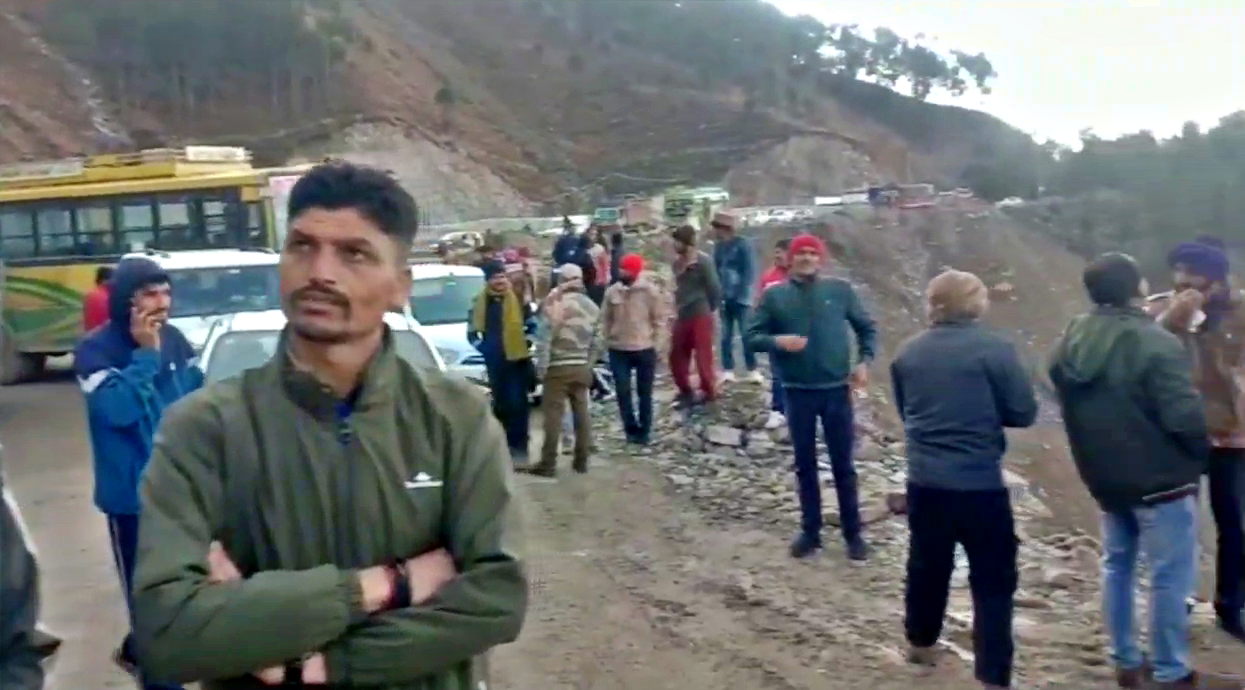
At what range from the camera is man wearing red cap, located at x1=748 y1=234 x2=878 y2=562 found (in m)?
8.82

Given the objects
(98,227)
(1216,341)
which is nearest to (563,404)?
(1216,341)

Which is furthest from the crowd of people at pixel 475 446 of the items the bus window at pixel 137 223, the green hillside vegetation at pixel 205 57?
the green hillside vegetation at pixel 205 57

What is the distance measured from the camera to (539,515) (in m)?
11.1

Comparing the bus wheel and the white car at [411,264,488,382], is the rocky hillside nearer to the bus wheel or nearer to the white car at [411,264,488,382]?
the bus wheel

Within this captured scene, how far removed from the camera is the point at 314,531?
2705 millimetres

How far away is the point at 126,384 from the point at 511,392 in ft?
24.3

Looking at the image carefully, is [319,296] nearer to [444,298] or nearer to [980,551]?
Result: [980,551]

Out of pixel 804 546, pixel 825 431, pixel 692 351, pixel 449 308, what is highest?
pixel 449 308

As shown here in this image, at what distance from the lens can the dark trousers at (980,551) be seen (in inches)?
250

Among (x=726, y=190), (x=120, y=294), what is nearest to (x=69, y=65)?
(x=726, y=190)

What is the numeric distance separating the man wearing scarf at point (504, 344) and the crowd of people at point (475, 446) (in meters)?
0.02

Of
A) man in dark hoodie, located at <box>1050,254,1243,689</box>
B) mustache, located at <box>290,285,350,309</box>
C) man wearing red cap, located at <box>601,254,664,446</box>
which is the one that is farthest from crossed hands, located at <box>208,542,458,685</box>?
man wearing red cap, located at <box>601,254,664,446</box>

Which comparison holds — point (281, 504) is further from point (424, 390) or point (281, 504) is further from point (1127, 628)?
point (1127, 628)

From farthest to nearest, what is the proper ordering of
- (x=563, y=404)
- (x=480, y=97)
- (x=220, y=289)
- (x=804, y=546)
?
1. (x=480, y=97)
2. (x=220, y=289)
3. (x=563, y=404)
4. (x=804, y=546)
